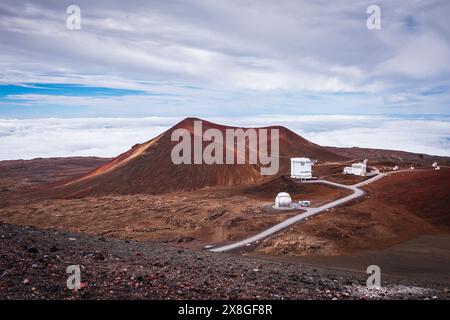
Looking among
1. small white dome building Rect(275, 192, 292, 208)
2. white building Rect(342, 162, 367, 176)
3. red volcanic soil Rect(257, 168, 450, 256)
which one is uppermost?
white building Rect(342, 162, 367, 176)

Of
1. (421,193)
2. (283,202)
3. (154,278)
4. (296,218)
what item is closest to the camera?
(154,278)

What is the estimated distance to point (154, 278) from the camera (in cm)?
1481

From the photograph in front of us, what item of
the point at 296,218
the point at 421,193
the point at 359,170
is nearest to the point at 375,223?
the point at 296,218

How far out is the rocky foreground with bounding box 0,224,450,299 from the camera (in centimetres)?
1245

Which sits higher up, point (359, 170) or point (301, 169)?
point (301, 169)

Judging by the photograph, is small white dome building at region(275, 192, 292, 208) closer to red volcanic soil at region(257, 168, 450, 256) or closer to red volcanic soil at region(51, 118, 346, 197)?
red volcanic soil at region(257, 168, 450, 256)

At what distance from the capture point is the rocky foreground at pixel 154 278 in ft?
40.9

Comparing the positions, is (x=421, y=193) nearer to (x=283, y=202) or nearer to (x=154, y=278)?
(x=283, y=202)

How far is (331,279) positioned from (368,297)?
3.53m

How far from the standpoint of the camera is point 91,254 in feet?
61.6

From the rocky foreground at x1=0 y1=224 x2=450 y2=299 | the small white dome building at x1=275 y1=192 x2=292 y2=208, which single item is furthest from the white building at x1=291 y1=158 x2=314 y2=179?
the rocky foreground at x1=0 y1=224 x2=450 y2=299

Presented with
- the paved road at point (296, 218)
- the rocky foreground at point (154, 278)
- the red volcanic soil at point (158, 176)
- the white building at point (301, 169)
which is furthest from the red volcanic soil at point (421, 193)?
the red volcanic soil at point (158, 176)

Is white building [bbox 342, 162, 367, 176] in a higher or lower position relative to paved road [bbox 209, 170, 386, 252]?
higher

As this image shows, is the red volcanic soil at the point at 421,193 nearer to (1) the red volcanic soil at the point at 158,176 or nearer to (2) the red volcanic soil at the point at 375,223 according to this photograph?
(2) the red volcanic soil at the point at 375,223
